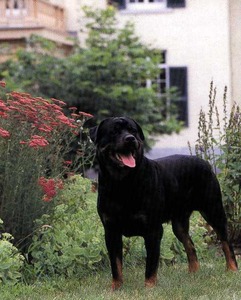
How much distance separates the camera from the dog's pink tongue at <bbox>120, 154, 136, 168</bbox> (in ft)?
23.4

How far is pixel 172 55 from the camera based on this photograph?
1070 inches

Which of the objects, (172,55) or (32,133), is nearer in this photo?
(32,133)

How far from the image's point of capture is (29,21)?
1006 inches

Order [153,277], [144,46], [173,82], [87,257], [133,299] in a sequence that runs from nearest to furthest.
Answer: [133,299]
[153,277]
[87,257]
[144,46]
[173,82]

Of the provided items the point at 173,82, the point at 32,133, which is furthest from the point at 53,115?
the point at 173,82

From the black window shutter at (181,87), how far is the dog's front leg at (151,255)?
18652 millimetres

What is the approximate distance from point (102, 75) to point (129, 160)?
16.1m

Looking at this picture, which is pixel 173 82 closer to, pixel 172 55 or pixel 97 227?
pixel 172 55

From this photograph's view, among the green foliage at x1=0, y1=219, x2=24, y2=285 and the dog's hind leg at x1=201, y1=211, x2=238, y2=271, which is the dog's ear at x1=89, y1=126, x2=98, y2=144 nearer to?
the green foliage at x1=0, y1=219, x2=24, y2=285

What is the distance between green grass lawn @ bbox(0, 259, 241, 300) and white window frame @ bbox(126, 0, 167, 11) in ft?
64.5

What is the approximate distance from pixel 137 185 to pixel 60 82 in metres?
16.1

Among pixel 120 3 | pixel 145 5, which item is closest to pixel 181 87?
pixel 145 5

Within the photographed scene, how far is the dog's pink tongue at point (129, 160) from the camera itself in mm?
7145

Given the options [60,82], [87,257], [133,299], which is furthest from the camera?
[60,82]
